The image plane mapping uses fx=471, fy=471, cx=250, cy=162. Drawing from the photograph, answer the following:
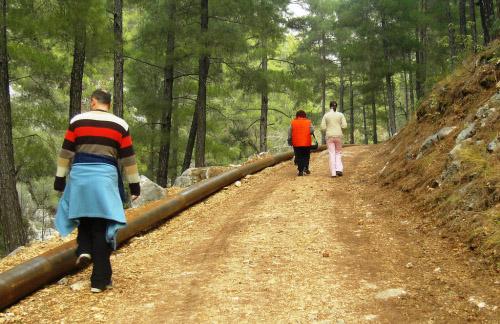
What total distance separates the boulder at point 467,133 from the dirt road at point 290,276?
136 centimetres

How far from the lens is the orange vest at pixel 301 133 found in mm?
12266

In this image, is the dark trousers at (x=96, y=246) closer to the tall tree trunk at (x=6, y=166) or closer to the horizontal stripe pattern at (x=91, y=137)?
the horizontal stripe pattern at (x=91, y=137)

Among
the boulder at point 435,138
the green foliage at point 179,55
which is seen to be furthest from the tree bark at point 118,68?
the boulder at point 435,138

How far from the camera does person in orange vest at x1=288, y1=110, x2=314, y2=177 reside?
40.3 feet

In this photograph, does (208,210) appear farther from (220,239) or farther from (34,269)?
(34,269)

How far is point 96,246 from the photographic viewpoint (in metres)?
4.48

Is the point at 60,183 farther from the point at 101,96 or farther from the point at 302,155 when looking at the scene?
the point at 302,155

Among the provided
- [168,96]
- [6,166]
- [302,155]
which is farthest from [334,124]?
[168,96]

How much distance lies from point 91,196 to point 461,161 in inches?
200

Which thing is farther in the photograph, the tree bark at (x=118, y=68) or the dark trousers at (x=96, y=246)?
the tree bark at (x=118, y=68)

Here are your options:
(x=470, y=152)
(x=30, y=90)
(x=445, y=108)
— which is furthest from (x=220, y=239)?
(x=30, y=90)

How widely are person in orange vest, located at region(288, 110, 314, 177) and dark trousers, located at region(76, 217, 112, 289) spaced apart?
8.16 meters

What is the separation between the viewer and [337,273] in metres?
4.82

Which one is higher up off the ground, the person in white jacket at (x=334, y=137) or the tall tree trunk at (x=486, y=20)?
the tall tree trunk at (x=486, y=20)
